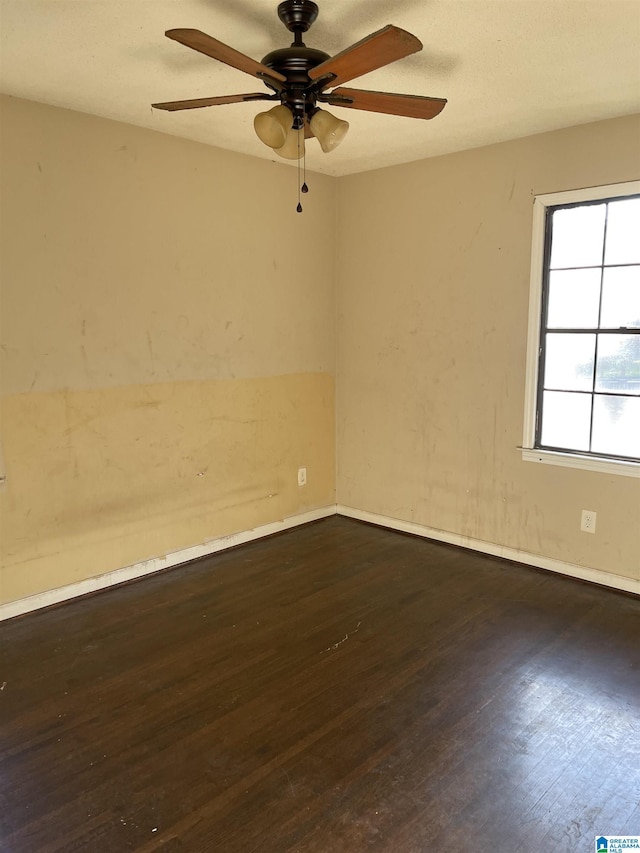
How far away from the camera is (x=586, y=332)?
325 centimetres

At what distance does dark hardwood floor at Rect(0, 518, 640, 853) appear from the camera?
5.70 feet

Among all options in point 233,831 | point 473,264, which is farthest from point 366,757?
point 473,264

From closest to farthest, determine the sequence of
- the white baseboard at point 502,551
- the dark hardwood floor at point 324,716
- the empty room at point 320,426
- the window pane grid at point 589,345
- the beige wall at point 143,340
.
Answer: the dark hardwood floor at point 324,716 → the empty room at point 320,426 → the beige wall at point 143,340 → the window pane grid at point 589,345 → the white baseboard at point 502,551

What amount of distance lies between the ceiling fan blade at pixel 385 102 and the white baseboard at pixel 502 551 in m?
2.53

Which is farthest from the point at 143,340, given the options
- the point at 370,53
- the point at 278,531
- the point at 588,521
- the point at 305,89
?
the point at 588,521

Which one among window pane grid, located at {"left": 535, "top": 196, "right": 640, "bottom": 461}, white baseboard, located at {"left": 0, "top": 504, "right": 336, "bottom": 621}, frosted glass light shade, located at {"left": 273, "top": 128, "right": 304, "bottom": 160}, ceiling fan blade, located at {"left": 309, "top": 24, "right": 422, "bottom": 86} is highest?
ceiling fan blade, located at {"left": 309, "top": 24, "right": 422, "bottom": 86}

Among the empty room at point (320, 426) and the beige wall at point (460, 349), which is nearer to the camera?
the empty room at point (320, 426)

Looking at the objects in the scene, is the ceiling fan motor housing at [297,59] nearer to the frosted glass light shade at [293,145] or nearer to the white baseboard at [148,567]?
the frosted glass light shade at [293,145]

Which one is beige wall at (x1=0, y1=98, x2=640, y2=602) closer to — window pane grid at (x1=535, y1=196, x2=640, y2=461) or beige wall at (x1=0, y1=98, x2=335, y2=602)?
beige wall at (x1=0, y1=98, x2=335, y2=602)

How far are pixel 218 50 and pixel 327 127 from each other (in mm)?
495

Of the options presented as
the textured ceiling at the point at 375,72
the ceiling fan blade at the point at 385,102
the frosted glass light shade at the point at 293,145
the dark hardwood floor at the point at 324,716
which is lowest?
the dark hardwood floor at the point at 324,716

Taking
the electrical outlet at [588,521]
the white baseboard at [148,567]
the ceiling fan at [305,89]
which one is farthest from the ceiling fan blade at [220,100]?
the electrical outlet at [588,521]

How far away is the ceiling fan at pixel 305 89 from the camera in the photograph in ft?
5.76

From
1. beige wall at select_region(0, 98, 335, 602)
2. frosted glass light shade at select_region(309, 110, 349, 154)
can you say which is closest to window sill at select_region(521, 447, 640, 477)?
beige wall at select_region(0, 98, 335, 602)
